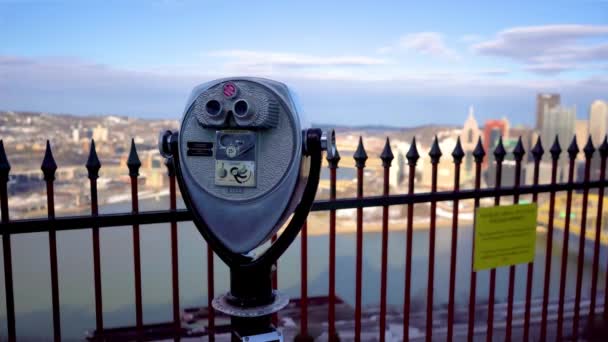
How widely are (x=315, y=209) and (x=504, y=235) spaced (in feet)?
4.03

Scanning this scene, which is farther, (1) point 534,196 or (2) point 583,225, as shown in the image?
(2) point 583,225

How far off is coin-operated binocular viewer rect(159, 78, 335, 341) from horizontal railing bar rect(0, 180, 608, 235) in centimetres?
60

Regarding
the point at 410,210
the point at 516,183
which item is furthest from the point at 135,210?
the point at 516,183

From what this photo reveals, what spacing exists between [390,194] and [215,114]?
1.31m

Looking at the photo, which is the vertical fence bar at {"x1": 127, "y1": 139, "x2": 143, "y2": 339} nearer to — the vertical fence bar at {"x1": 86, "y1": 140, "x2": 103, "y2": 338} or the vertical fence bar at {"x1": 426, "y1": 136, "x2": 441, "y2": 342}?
the vertical fence bar at {"x1": 86, "y1": 140, "x2": 103, "y2": 338}

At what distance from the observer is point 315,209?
250 centimetres

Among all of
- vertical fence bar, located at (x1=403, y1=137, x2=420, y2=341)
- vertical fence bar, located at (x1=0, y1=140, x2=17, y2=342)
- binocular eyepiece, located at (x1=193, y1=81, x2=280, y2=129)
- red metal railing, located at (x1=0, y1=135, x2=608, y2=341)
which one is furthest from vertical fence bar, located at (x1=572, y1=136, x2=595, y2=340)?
vertical fence bar, located at (x1=0, y1=140, x2=17, y2=342)

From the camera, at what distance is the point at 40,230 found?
2117 millimetres

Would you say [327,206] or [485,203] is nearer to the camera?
[327,206]

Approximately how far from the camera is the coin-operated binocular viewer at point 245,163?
159 centimetres

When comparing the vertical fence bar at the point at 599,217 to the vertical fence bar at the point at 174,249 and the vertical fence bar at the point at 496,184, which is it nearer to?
the vertical fence bar at the point at 496,184

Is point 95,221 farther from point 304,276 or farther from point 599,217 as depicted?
point 599,217

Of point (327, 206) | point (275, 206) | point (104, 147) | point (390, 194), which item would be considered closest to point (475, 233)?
point (390, 194)

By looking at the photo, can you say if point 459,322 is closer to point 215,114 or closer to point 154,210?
point 154,210
